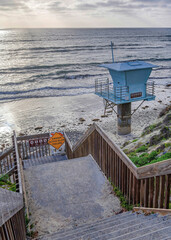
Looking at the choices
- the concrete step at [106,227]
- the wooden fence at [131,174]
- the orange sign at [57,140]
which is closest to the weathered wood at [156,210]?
the wooden fence at [131,174]

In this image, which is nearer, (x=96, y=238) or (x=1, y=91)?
(x=96, y=238)

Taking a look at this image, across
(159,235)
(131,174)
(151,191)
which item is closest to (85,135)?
(131,174)

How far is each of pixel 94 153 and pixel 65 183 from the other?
4.28 feet

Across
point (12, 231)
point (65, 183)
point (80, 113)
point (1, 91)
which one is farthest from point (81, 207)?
point (1, 91)

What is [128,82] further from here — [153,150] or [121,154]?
[121,154]

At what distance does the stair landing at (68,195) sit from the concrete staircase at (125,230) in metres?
0.56

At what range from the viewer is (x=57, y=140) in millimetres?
10477

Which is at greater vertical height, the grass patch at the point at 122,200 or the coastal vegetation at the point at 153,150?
the grass patch at the point at 122,200

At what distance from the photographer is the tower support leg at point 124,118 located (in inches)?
613

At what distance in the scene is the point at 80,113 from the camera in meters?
22.9

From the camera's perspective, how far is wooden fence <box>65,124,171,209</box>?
3717 millimetres

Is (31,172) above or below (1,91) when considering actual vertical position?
above

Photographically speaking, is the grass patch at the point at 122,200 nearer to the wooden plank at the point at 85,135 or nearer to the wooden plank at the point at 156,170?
the wooden plank at the point at 156,170

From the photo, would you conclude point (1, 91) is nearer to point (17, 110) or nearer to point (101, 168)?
point (17, 110)
